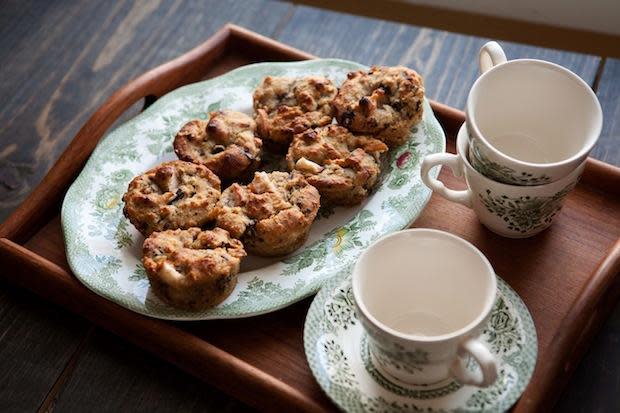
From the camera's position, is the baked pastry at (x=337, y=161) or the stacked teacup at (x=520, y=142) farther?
the baked pastry at (x=337, y=161)

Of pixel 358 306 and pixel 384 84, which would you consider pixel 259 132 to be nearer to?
pixel 384 84

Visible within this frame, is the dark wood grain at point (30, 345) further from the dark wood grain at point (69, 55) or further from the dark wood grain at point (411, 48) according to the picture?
the dark wood grain at point (411, 48)

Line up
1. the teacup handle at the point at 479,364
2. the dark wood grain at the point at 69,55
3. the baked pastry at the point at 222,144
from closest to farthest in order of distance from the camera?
the teacup handle at the point at 479,364 < the baked pastry at the point at 222,144 < the dark wood grain at the point at 69,55

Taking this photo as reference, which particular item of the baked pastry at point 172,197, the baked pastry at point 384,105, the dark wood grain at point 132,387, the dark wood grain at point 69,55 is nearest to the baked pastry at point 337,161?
the baked pastry at point 384,105

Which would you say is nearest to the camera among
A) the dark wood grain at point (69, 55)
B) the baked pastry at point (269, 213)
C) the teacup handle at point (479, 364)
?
the teacup handle at point (479, 364)

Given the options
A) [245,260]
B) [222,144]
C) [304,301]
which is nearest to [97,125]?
[222,144]

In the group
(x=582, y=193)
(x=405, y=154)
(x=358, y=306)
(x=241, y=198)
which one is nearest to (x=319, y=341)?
(x=358, y=306)

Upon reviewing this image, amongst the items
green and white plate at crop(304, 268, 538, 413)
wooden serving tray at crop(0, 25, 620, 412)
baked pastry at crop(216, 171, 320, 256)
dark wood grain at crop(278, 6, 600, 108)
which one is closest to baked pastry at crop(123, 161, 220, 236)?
baked pastry at crop(216, 171, 320, 256)
